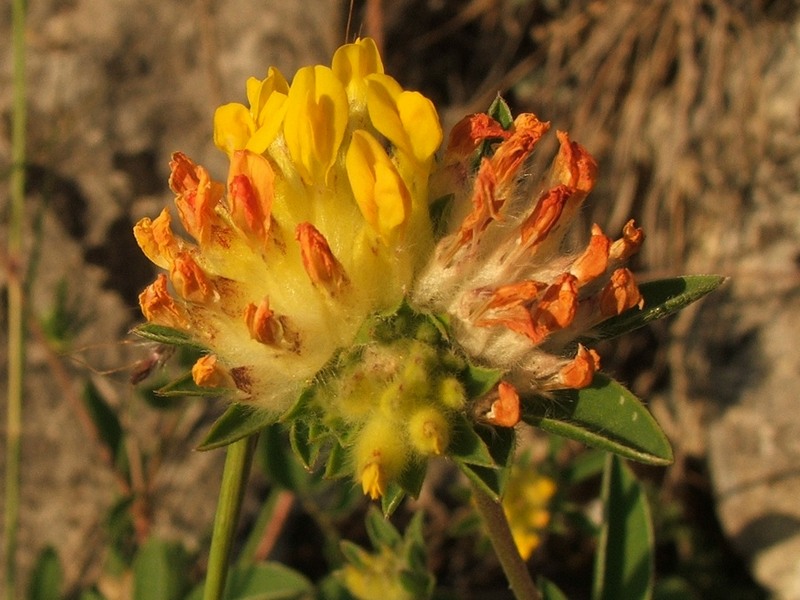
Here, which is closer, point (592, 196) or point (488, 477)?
point (488, 477)

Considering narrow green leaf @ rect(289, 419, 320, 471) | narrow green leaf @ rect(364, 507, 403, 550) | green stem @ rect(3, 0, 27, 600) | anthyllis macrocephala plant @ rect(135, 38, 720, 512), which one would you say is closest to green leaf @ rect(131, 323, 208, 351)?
anthyllis macrocephala plant @ rect(135, 38, 720, 512)

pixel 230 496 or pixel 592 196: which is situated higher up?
pixel 230 496

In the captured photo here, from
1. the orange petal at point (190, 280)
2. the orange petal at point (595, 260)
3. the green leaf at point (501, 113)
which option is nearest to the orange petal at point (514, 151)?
the green leaf at point (501, 113)

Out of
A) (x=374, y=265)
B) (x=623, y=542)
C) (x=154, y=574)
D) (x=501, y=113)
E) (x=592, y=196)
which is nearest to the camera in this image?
(x=374, y=265)

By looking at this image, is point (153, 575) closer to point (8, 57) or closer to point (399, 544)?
point (399, 544)

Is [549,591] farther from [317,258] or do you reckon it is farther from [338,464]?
[317,258]

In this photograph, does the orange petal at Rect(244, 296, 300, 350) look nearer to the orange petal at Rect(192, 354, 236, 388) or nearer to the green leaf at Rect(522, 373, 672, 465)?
the orange petal at Rect(192, 354, 236, 388)

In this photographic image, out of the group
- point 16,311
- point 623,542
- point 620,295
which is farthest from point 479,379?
point 16,311

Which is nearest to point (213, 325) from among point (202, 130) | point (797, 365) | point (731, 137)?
point (202, 130)
